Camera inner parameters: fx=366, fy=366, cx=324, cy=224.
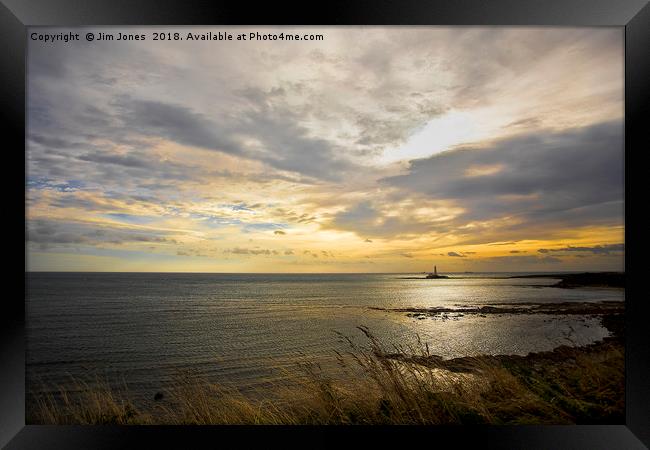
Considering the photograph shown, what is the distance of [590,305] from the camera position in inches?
372

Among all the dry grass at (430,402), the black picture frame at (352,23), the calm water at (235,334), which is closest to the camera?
the black picture frame at (352,23)

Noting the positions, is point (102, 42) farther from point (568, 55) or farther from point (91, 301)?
point (91, 301)

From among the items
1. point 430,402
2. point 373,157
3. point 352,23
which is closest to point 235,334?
point 373,157

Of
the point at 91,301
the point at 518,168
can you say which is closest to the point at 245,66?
the point at 518,168

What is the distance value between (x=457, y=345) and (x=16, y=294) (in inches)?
369

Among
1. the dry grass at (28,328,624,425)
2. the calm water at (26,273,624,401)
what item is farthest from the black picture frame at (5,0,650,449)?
the calm water at (26,273,624,401)

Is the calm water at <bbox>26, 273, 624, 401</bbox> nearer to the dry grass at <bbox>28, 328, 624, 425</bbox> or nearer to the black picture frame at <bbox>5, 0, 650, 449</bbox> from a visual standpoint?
the dry grass at <bbox>28, 328, 624, 425</bbox>

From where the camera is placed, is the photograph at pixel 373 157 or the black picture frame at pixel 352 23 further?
the photograph at pixel 373 157

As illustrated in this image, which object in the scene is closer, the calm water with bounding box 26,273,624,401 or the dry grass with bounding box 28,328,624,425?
the dry grass with bounding box 28,328,624,425

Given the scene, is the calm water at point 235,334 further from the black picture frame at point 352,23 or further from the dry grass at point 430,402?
the black picture frame at point 352,23

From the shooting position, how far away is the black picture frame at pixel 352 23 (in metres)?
2.32

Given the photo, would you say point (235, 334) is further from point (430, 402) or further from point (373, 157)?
point (430, 402)

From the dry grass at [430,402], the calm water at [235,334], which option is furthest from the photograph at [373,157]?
the calm water at [235,334]

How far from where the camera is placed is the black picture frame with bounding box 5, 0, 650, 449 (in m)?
2.32
